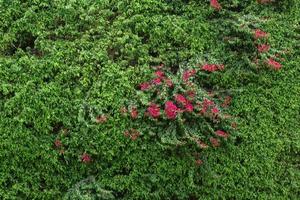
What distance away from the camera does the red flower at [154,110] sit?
410cm

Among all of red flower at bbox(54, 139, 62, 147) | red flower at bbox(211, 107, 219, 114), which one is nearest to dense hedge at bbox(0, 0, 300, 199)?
red flower at bbox(54, 139, 62, 147)

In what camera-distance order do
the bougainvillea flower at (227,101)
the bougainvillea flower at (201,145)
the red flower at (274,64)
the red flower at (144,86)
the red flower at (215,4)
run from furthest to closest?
1. the red flower at (215,4)
2. the red flower at (274,64)
3. the bougainvillea flower at (227,101)
4. the red flower at (144,86)
5. the bougainvillea flower at (201,145)

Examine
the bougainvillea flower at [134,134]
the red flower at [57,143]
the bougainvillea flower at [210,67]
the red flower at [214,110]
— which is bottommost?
the red flower at [57,143]

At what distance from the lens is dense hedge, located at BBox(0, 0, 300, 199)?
13.4 feet

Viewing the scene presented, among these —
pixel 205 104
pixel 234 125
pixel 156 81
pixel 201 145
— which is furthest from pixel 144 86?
pixel 234 125

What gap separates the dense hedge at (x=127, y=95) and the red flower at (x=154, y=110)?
21cm

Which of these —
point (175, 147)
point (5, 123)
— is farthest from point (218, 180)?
point (5, 123)

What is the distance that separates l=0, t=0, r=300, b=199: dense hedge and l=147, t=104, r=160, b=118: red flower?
0.21 metres

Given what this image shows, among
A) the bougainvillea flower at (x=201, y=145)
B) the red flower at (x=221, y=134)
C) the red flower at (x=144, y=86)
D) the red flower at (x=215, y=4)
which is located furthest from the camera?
the red flower at (x=215, y=4)

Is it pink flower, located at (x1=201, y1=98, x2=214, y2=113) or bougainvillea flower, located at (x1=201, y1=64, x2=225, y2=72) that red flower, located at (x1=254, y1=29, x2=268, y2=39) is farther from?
pink flower, located at (x1=201, y1=98, x2=214, y2=113)

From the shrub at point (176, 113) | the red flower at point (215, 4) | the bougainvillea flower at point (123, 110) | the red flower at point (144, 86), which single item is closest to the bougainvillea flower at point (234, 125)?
the shrub at point (176, 113)

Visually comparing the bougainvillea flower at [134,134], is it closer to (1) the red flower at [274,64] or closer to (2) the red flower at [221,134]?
(2) the red flower at [221,134]

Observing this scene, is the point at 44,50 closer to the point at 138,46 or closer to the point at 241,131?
the point at 138,46

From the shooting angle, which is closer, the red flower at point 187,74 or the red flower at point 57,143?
the red flower at point 57,143
